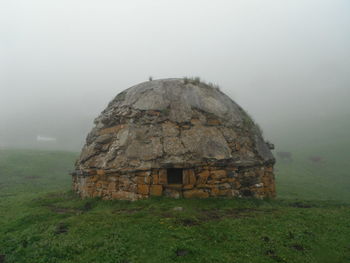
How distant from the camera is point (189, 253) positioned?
586 centimetres

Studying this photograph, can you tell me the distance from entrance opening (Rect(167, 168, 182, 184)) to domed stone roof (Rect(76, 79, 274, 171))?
1.20m

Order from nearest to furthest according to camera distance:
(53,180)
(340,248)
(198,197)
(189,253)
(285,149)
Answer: (189,253) → (340,248) → (198,197) → (53,180) → (285,149)

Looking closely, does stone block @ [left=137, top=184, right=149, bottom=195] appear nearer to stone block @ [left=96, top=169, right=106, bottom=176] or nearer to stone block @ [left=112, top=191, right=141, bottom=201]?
stone block @ [left=112, top=191, right=141, bottom=201]

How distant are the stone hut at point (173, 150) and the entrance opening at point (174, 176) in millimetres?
43

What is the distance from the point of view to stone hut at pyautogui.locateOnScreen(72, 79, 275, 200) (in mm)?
9836

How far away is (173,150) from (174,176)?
1.40 meters

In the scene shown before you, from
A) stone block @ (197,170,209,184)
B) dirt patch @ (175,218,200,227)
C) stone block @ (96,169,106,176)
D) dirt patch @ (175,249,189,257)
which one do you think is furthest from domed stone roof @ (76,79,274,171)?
dirt patch @ (175,249,189,257)

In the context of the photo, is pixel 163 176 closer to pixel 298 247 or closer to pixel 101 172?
pixel 101 172

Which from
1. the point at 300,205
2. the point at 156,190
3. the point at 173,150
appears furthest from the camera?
the point at 300,205

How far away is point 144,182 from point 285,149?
48071mm

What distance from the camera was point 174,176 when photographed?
1097cm

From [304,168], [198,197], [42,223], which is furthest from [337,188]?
[42,223]

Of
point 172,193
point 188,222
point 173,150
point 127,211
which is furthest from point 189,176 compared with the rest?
point 127,211

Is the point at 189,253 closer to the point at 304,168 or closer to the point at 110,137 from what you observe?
the point at 110,137
